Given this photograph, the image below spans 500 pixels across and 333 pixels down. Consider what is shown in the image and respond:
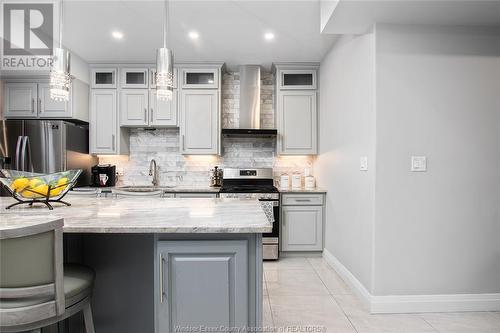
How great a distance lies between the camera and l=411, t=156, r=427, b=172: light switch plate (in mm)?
2360

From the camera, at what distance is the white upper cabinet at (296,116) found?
402 centimetres

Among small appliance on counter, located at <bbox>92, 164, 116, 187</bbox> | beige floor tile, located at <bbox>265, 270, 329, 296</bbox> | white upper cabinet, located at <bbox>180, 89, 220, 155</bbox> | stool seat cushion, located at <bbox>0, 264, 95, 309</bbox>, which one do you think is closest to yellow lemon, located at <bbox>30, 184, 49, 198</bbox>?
stool seat cushion, located at <bbox>0, 264, 95, 309</bbox>

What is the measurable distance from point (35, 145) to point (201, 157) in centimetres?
201

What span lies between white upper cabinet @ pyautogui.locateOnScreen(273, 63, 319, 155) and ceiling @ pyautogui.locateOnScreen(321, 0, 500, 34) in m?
1.55

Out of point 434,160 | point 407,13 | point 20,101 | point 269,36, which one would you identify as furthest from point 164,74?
point 20,101

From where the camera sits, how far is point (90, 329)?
1422 millimetres

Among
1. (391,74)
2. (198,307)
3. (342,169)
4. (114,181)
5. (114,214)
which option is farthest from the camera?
(114,181)

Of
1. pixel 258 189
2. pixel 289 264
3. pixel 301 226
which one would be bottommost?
pixel 289 264

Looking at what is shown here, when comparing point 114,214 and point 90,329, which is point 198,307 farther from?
point 114,214

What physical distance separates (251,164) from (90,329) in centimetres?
312

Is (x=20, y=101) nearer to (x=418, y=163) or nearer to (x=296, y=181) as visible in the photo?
(x=296, y=181)

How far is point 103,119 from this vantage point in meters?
4.01

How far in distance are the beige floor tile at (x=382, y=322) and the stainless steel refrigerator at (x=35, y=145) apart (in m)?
3.49

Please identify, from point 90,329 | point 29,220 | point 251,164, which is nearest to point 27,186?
point 29,220
